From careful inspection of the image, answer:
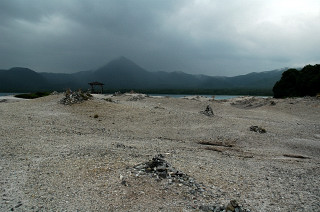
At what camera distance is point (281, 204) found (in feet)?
18.9

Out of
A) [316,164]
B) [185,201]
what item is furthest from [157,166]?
[316,164]

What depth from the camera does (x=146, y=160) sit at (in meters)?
7.73

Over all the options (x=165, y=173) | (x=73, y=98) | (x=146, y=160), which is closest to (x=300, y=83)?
(x=73, y=98)

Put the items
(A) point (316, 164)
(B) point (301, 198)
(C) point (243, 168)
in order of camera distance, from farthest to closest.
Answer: (A) point (316, 164), (C) point (243, 168), (B) point (301, 198)

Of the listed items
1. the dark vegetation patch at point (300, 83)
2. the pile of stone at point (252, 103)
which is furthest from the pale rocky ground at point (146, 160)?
the dark vegetation patch at point (300, 83)

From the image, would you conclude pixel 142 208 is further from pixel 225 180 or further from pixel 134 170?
pixel 225 180

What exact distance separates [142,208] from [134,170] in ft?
5.07

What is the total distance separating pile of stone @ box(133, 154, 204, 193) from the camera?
6.02 metres

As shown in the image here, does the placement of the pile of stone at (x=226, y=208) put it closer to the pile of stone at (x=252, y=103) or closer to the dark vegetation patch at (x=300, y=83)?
the pile of stone at (x=252, y=103)

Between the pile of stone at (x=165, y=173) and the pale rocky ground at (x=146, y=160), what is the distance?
0.14 m

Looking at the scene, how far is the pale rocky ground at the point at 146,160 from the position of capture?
213 inches

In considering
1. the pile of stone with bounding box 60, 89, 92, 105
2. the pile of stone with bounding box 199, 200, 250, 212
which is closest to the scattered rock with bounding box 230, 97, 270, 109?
the pile of stone with bounding box 60, 89, 92, 105

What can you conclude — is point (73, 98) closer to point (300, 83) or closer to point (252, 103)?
point (252, 103)

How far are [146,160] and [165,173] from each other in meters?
1.54
